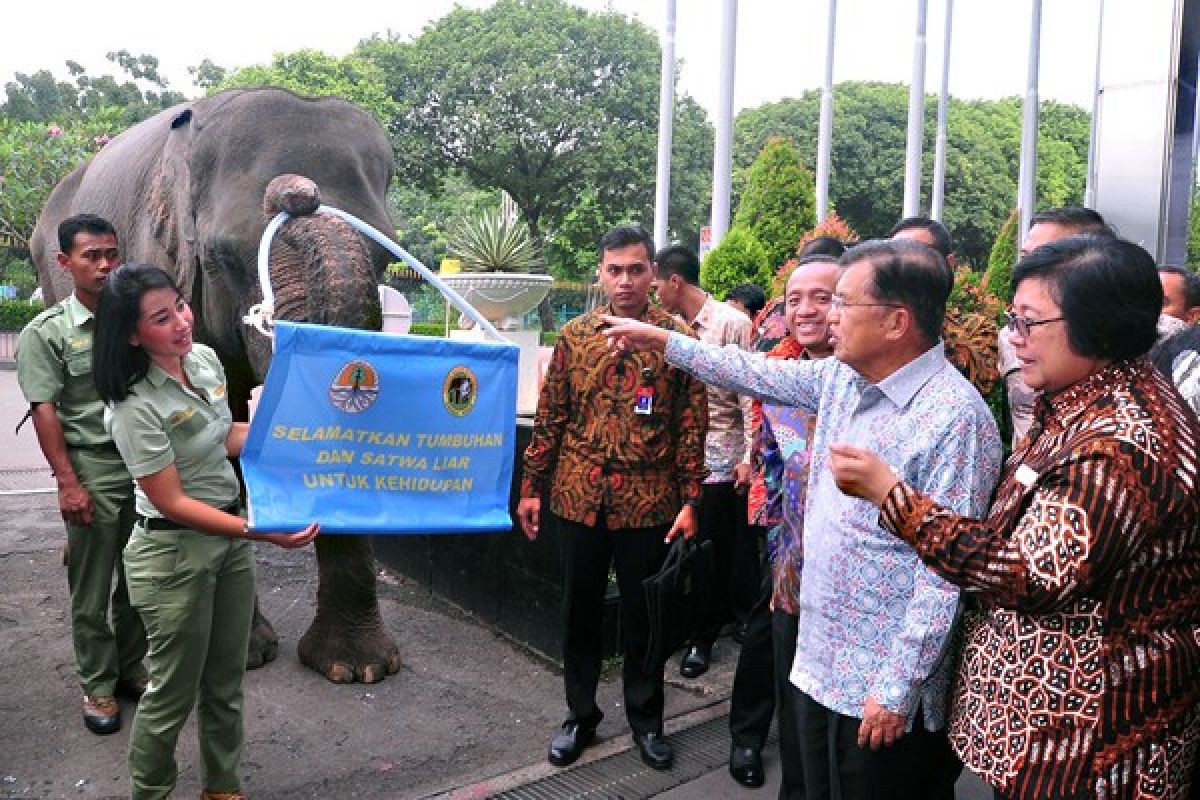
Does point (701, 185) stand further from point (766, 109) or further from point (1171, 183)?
point (1171, 183)

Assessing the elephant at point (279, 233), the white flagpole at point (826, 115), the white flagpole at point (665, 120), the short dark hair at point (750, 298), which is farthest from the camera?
the white flagpole at point (826, 115)

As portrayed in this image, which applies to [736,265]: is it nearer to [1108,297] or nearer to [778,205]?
[778,205]

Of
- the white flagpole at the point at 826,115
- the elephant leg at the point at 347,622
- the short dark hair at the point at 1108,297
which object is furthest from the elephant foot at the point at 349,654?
the white flagpole at the point at 826,115

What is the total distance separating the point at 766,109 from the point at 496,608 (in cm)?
4162

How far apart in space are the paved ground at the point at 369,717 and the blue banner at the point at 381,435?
3.52 ft

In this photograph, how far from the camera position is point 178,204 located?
5.20 meters

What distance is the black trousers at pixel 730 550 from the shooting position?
4.93 m

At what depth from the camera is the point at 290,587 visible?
5945 millimetres

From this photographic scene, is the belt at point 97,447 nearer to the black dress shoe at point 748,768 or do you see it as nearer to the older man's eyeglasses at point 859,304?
the black dress shoe at point 748,768

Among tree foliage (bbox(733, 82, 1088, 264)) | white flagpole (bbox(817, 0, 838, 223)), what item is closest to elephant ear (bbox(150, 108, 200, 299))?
white flagpole (bbox(817, 0, 838, 223))

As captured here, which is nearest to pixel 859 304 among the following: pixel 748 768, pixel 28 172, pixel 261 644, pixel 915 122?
pixel 748 768

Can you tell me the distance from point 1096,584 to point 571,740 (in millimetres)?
2502

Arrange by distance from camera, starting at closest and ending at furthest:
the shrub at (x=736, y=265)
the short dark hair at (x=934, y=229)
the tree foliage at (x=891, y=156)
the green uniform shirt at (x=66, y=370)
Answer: the green uniform shirt at (x=66, y=370) < the short dark hair at (x=934, y=229) < the shrub at (x=736, y=265) < the tree foliage at (x=891, y=156)

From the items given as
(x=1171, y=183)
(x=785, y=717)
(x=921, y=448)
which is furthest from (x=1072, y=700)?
(x=1171, y=183)
